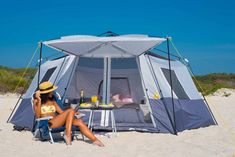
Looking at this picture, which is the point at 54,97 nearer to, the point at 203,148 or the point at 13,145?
the point at 13,145

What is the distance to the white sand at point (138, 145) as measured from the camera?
4758mm

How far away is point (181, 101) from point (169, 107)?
39 cm

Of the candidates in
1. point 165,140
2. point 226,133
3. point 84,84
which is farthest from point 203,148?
point 84,84

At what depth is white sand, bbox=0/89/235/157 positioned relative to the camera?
4.76 metres

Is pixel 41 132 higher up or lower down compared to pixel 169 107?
lower down

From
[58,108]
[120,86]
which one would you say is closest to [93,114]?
[58,108]

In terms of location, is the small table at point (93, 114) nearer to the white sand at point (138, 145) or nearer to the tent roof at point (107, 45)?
the white sand at point (138, 145)

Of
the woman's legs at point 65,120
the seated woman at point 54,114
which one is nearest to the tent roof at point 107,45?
the seated woman at point 54,114

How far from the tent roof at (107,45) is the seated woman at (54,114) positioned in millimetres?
949

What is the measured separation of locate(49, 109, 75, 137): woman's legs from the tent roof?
4.21ft

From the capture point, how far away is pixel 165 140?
5.65 metres

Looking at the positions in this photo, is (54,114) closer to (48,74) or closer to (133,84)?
(48,74)

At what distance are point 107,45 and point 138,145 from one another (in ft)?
6.32

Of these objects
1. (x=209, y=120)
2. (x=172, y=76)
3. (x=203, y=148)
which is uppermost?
(x=172, y=76)
